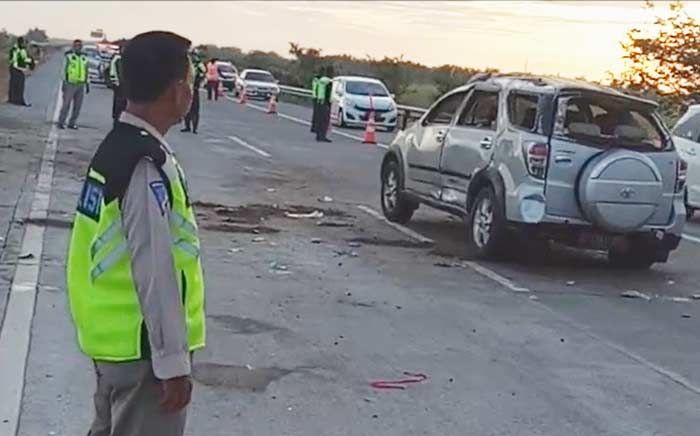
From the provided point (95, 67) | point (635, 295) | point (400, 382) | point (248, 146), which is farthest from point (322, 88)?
point (95, 67)

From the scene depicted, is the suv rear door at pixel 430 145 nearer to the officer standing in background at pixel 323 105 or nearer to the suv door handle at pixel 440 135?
the suv door handle at pixel 440 135

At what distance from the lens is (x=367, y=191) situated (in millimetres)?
19016

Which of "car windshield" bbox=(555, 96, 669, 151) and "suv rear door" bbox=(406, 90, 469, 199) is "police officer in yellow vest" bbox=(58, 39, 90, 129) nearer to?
"suv rear door" bbox=(406, 90, 469, 199)

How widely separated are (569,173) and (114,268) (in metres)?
8.82

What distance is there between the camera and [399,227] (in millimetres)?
14906

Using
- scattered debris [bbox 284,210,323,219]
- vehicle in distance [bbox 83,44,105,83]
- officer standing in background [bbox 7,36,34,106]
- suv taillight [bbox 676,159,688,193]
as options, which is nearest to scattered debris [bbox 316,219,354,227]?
scattered debris [bbox 284,210,323,219]

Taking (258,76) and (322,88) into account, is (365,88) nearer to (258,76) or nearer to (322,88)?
(322,88)

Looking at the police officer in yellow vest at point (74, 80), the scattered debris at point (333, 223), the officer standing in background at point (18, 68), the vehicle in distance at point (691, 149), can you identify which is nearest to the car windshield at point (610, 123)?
the scattered debris at point (333, 223)

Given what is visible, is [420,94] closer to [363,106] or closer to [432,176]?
[363,106]

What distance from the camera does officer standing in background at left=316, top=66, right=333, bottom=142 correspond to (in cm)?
3075

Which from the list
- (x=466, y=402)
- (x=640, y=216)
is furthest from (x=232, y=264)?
(x=466, y=402)

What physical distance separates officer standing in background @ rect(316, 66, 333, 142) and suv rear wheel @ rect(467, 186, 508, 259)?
1807cm

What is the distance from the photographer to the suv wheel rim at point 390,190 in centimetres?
1516

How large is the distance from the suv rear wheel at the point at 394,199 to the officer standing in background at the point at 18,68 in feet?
69.4
